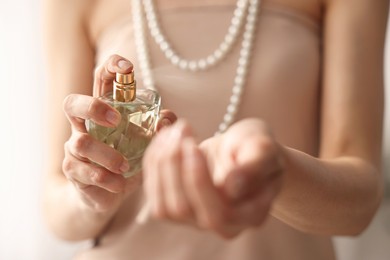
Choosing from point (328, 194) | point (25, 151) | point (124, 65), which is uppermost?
point (124, 65)

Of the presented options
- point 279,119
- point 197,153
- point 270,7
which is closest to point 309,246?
point 279,119

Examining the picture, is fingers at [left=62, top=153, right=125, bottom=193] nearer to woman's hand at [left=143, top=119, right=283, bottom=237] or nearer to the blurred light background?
woman's hand at [left=143, top=119, right=283, bottom=237]

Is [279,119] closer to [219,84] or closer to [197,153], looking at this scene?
[219,84]

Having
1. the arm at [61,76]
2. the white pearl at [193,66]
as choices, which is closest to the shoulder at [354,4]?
the white pearl at [193,66]

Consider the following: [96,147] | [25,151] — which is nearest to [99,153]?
[96,147]

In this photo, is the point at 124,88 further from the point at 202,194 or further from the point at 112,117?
the point at 202,194

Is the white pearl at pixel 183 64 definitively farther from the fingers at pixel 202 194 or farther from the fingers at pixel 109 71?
the fingers at pixel 202 194

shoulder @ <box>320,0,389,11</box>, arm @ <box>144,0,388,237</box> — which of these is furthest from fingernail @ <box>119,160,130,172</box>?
shoulder @ <box>320,0,389,11</box>
